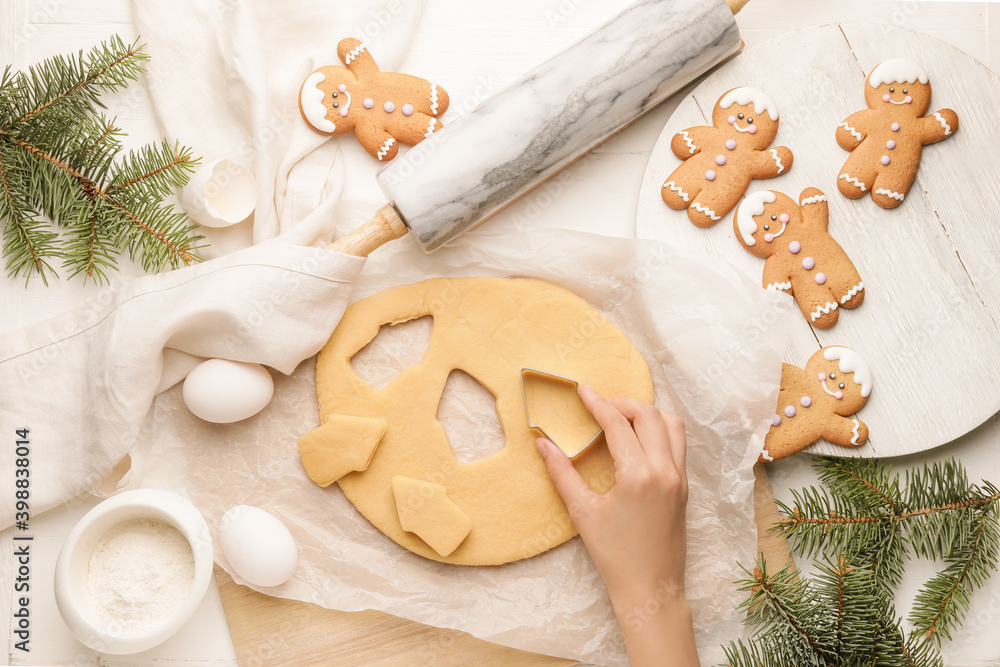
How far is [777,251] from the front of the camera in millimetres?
A: 1007

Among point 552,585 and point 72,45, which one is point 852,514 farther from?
point 72,45

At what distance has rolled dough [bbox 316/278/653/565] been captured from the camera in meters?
0.97

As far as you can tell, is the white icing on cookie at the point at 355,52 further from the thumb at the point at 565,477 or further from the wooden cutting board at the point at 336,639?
the wooden cutting board at the point at 336,639

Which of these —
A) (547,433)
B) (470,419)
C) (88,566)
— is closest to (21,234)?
(88,566)

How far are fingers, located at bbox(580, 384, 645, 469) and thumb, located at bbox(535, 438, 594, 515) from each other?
59mm

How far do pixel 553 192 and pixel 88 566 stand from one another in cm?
83

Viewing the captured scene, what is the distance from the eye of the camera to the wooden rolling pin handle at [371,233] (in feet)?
3.15

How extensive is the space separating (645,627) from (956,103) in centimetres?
89

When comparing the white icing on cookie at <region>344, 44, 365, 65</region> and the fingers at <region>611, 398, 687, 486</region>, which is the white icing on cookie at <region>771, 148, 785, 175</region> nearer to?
the fingers at <region>611, 398, 687, 486</region>

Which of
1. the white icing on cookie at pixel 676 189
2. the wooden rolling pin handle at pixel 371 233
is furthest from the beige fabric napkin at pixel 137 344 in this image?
the white icing on cookie at pixel 676 189

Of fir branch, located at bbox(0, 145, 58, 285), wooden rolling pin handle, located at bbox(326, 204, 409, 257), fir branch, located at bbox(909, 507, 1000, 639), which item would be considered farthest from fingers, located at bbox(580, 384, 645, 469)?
fir branch, located at bbox(0, 145, 58, 285)

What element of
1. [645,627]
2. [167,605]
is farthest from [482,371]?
[167,605]

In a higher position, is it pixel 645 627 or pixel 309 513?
pixel 309 513

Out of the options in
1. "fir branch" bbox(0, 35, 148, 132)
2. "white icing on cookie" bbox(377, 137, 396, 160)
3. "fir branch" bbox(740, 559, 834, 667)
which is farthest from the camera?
"white icing on cookie" bbox(377, 137, 396, 160)
